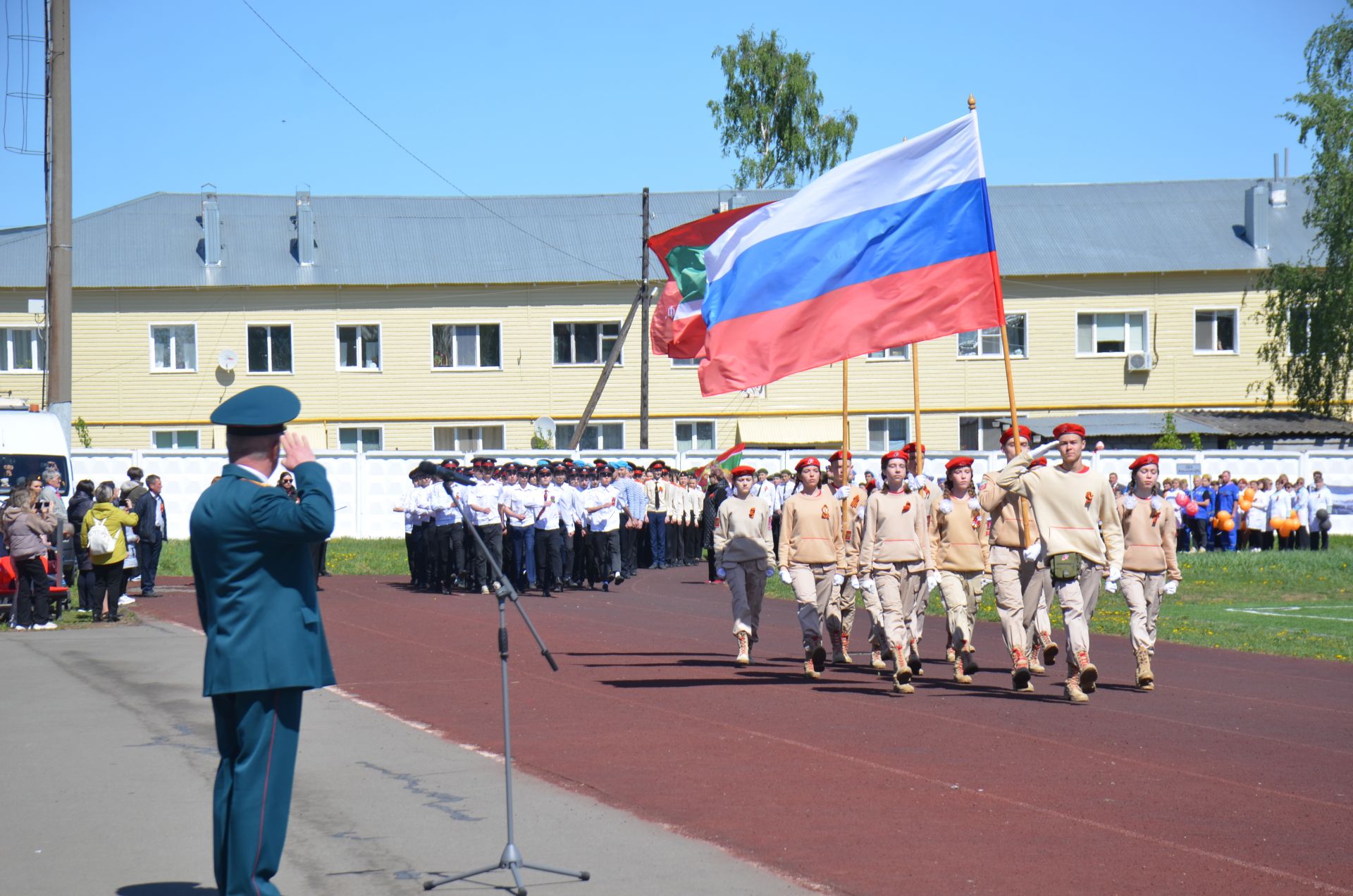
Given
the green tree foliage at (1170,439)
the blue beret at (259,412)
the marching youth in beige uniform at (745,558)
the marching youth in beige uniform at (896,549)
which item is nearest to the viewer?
the blue beret at (259,412)

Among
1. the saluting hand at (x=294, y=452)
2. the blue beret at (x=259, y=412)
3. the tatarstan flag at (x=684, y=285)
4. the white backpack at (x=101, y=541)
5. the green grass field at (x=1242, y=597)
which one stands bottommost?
the green grass field at (x=1242, y=597)

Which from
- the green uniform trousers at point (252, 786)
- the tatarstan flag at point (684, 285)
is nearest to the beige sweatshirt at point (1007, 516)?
the tatarstan flag at point (684, 285)

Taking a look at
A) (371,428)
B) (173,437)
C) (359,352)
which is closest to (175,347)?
(173,437)

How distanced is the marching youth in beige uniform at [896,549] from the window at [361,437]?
34.5 meters

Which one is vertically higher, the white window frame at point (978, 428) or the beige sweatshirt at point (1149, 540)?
the white window frame at point (978, 428)

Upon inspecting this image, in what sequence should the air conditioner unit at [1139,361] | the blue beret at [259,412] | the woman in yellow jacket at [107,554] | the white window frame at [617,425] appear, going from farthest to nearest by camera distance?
the white window frame at [617,425] → the air conditioner unit at [1139,361] → the woman in yellow jacket at [107,554] → the blue beret at [259,412]

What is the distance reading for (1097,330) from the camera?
46906 mm

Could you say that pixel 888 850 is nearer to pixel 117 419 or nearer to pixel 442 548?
pixel 442 548

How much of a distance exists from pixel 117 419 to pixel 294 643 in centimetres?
4296

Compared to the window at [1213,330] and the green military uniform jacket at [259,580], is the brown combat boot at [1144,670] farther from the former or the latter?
the window at [1213,330]

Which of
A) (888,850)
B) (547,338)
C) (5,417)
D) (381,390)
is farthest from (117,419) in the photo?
(888,850)

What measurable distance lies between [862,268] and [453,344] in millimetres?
34571

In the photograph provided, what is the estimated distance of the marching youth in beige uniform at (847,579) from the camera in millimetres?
13797

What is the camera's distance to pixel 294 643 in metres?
5.44
